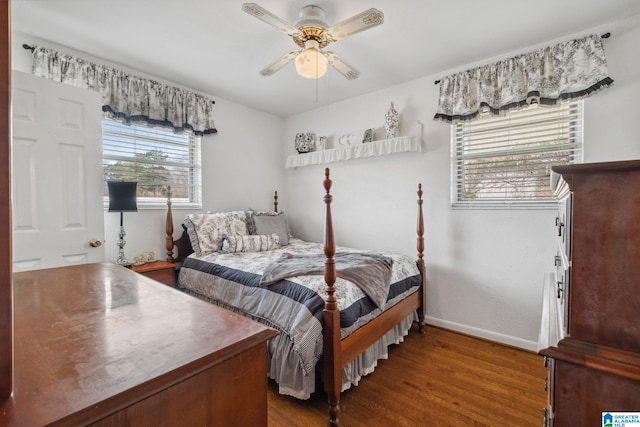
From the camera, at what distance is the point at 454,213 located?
280 cm

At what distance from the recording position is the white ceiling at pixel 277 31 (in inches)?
74.0

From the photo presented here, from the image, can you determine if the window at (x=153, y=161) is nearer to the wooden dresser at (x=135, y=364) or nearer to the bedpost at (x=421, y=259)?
the wooden dresser at (x=135, y=364)

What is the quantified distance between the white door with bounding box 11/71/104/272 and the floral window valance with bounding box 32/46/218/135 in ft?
1.05

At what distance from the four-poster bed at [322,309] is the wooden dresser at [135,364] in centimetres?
96

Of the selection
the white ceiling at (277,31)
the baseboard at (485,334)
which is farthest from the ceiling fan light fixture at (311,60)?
the baseboard at (485,334)

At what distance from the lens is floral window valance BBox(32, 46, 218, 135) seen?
2.29 meters

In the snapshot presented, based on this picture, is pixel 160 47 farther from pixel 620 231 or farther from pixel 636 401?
pixel 636 401

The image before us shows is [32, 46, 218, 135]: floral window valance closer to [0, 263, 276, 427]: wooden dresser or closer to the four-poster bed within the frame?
the four-poster bed

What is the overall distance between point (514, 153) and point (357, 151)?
4.92 ft

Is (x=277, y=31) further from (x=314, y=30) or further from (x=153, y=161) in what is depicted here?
(x=153, y=161)

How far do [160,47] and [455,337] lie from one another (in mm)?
3618

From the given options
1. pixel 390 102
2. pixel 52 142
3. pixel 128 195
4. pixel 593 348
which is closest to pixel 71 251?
pixel 128 195

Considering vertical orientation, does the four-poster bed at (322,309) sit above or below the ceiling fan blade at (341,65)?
below

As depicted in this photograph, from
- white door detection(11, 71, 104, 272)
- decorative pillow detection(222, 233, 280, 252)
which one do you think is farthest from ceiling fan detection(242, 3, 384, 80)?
decorative pillow detection(222, 233, 280, 252)
